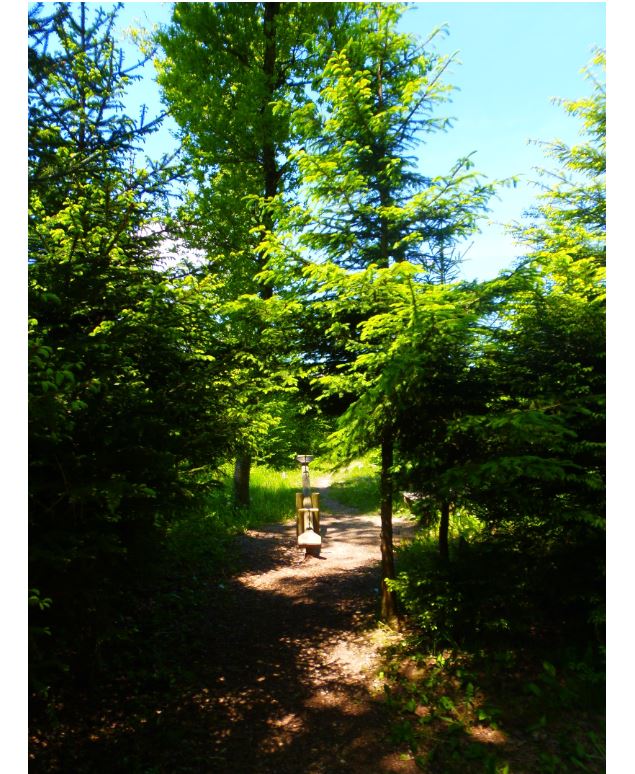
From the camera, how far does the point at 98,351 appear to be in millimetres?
3307

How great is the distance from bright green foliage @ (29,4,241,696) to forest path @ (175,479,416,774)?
1588 millimetres

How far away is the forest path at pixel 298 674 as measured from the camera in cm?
372

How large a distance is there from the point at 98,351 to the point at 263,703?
12.9ft

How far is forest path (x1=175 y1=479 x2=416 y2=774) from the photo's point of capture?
12.2ft

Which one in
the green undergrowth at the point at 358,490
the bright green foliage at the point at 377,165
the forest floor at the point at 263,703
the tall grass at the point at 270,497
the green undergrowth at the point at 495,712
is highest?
the bright green foliage at the point at 377,165

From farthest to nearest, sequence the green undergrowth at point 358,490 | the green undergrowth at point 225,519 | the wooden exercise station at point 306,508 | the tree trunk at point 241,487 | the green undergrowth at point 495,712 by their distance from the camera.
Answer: the green undergrowth at point 358,490, the tree trunk at point 241,487, the wooden exercise station at point 306,508, the green undergrowth at point 225,519, the green undergrowth at point 495,712

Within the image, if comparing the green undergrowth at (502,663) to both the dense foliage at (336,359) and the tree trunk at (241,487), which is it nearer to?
the dense foliage at (336,359)

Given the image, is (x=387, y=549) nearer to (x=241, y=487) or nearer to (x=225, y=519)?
(x=225, y=519)

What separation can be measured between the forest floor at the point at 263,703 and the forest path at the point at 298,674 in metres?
0.01

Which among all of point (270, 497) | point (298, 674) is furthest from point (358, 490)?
point (298, 674)

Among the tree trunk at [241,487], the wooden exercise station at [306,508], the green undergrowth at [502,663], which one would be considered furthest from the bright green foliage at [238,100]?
the green undergrowth at [502,663]

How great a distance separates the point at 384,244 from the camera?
207 inches
